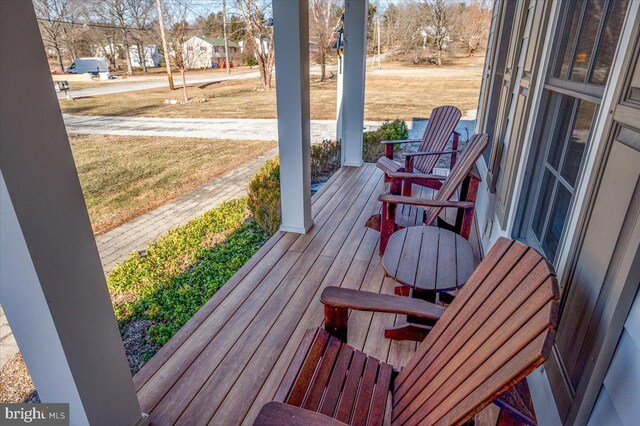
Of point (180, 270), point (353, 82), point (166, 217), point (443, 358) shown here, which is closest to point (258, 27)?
point (353, 82)

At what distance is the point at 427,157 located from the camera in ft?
11.8

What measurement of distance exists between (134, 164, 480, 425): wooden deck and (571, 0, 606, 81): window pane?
1393mm

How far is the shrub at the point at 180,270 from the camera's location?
8.09 feet

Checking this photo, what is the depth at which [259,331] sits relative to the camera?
2.01m

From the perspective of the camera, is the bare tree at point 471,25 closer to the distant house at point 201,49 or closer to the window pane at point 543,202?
the distant house at point 201,49

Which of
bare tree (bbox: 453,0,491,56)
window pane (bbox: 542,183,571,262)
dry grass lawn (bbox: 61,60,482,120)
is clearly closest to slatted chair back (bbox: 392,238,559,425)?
window pane (bbox: 542,183,571,262)

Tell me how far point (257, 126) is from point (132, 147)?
3.26 m

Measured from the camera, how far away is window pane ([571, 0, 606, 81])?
4.26ft

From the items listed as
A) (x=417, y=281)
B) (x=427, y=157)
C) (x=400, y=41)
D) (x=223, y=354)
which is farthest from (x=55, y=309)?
(x=400, y=41)

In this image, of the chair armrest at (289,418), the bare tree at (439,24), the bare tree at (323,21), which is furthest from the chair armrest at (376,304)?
the bare tree at (439,24)

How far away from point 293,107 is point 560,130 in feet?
5.84

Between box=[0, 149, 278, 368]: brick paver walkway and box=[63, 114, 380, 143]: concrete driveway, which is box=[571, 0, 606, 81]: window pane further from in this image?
box=[63, 114, 380, 143]: concrete driveway

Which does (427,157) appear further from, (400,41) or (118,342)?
(400,41)

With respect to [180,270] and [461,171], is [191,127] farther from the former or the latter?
[461,171]
